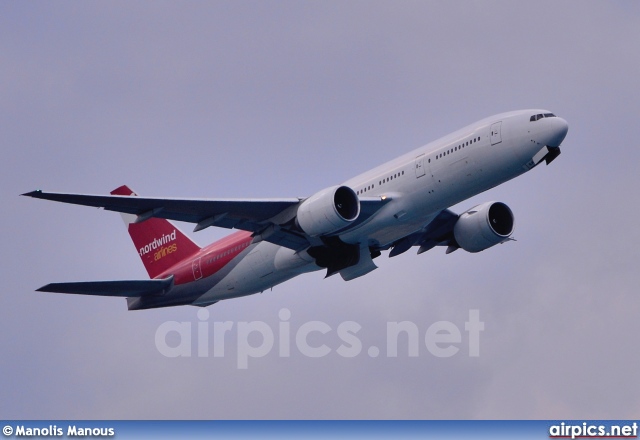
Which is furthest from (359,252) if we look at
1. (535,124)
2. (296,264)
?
(535,124)

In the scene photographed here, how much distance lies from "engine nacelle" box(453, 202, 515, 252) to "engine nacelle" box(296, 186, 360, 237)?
777cm

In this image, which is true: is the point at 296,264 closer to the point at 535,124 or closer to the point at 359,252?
the point at 359,252

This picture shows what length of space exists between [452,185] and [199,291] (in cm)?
1439

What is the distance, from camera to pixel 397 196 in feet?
164

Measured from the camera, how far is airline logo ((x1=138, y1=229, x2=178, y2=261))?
199 feet

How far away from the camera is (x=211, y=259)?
186 feet

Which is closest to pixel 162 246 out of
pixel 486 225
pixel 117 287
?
pixel 117 287

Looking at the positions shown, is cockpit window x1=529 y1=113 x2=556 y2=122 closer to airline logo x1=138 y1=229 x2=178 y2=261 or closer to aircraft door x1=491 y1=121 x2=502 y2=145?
aircraft door x1=491 y1=121 x2=502 y2=145

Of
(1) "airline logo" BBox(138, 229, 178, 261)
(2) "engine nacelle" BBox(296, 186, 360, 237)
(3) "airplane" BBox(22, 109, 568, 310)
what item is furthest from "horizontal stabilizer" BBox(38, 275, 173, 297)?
(2) "engine nacelle" BBox(296, 186, 360, 237)

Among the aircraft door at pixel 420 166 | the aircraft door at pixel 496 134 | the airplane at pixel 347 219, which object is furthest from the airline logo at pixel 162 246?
the aircraft door at pixel 496 134

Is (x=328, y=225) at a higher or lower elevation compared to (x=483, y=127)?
lower

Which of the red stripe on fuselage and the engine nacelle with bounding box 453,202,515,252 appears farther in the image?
the red stripe on fuselage

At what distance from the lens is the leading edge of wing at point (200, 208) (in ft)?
155

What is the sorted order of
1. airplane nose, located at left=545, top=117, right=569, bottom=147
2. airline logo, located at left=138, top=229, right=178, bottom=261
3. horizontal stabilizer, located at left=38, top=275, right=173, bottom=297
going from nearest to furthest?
1. airplane nose, located at left=545, top=117, right=569, bottom=147
2. horizontal stabilizer, located at left=38, top=275, right=173, bottom=297
3. airline logo, located at left=138, top=229, right=178, bottom=261
